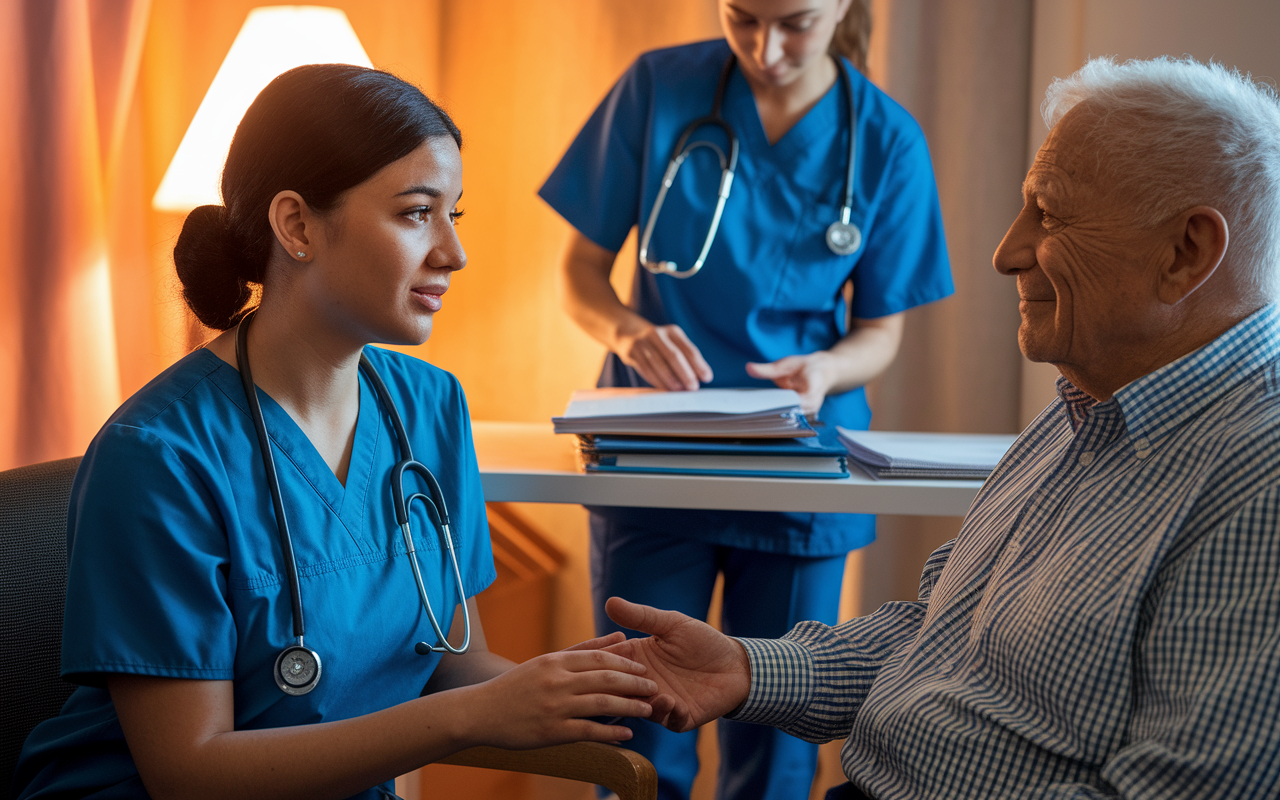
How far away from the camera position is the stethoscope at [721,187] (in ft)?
5.34

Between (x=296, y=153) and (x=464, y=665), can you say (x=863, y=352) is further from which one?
(x=296, y=153)

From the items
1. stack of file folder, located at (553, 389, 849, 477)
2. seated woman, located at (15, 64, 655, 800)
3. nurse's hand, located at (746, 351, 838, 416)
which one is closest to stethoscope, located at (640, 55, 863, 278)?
nurse's hand, located at (746, 351, 838, 416)

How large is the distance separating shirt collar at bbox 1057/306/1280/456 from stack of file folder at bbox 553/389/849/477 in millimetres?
445

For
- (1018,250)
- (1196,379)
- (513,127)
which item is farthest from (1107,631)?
(513,127)

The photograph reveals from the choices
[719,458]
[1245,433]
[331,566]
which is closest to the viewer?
[1245,433]

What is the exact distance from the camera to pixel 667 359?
1524mm

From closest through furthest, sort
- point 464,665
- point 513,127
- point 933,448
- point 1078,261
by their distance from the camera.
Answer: point 1078,261, point 464,665, point 933,448, point 513,127

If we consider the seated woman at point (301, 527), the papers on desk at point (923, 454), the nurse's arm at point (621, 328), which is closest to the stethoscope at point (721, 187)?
the nurse's arm at point (621, 328)

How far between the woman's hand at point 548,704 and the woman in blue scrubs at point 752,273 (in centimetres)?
66

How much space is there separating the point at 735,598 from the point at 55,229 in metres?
1.24

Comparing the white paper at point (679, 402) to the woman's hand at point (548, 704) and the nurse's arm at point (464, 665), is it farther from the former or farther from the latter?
the woman's hand at point (548, 704)

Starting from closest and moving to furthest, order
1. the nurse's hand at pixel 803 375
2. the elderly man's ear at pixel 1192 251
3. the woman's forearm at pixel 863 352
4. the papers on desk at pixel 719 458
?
the elderly man's ear at pixel 1192 251 < the papers on desk at pixel 719 458 < the nurse's hand at pixel 803 375 < the woman's forearm at pixel 863 352

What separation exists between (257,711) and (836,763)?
1.84 m

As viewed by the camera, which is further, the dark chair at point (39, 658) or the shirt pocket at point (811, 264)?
the shirt pocket at point (811, 264)
